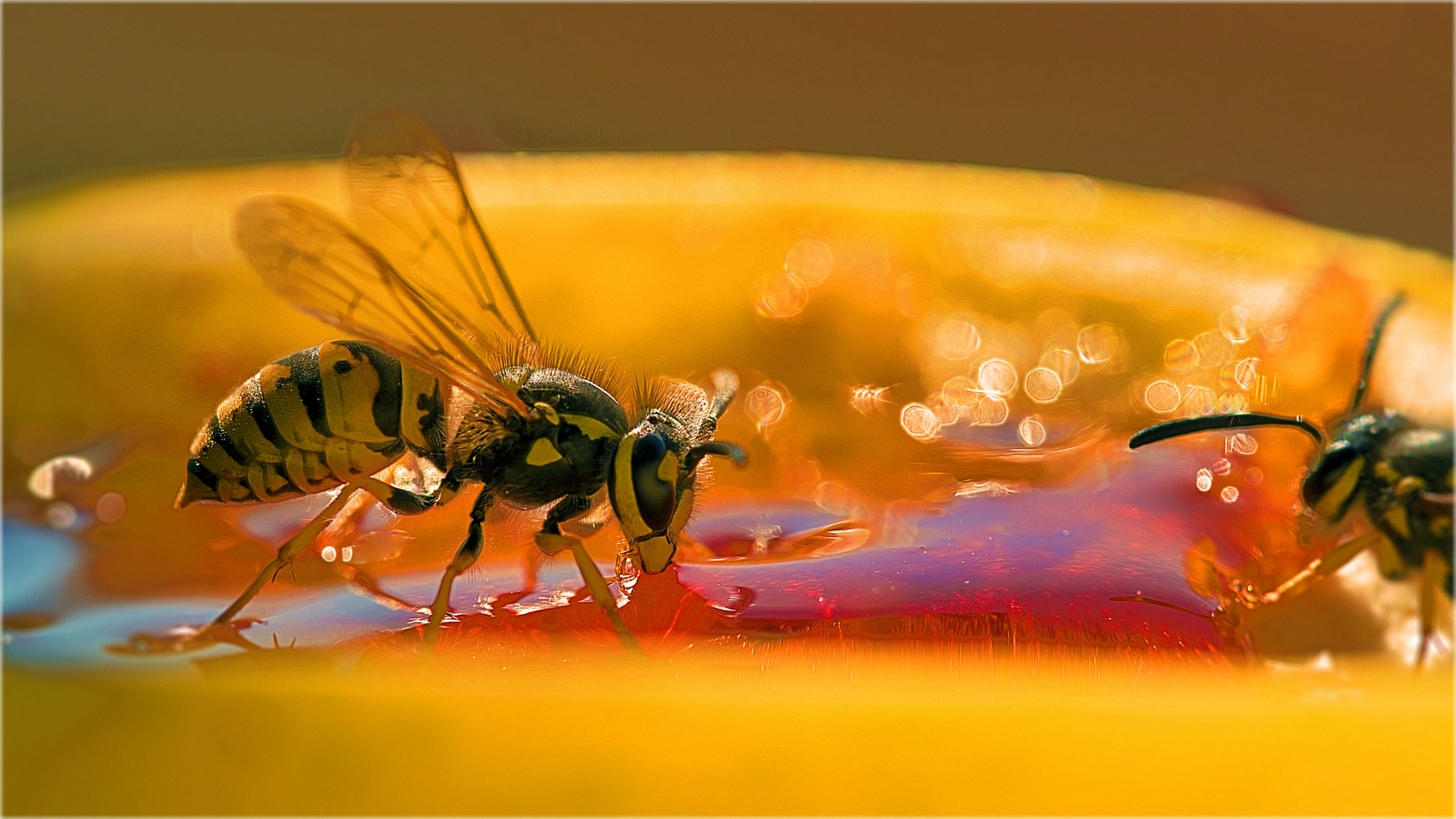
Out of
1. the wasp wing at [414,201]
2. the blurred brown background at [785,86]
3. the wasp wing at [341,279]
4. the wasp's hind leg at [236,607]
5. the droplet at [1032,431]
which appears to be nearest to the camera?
the wasp's hind leg at [236,607]

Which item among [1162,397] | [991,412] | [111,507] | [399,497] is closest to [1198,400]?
[1162,397]

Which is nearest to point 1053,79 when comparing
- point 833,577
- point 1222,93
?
point 1222,93

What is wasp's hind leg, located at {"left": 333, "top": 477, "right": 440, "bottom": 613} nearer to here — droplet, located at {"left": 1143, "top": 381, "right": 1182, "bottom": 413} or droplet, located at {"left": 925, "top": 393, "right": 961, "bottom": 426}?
droplet, located at {"left": 925, "top": 393, "right": 961, "bottom": 426}

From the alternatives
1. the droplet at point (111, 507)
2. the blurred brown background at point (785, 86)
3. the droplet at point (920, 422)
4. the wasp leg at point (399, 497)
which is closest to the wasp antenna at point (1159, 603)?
the droplet at point (920, 422)

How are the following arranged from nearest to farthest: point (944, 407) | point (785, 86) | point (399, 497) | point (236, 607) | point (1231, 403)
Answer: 1. point (236, 607)
2. point (399, 497)
3. point (1231, 403)
4. point (944, 407)
5. point (785, 86)

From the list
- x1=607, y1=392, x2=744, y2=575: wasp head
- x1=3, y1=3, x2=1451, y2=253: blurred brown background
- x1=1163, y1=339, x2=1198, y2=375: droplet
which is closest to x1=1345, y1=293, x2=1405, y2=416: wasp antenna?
x1=1163, y1=339, x2=1198, y2=375: droplet

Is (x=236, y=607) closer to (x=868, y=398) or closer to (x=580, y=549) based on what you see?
(x=580, y=549)

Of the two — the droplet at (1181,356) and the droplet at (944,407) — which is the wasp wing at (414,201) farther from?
the droplet at (1181,356)

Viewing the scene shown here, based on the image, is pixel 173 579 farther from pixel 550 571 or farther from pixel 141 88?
pixel 141 88
